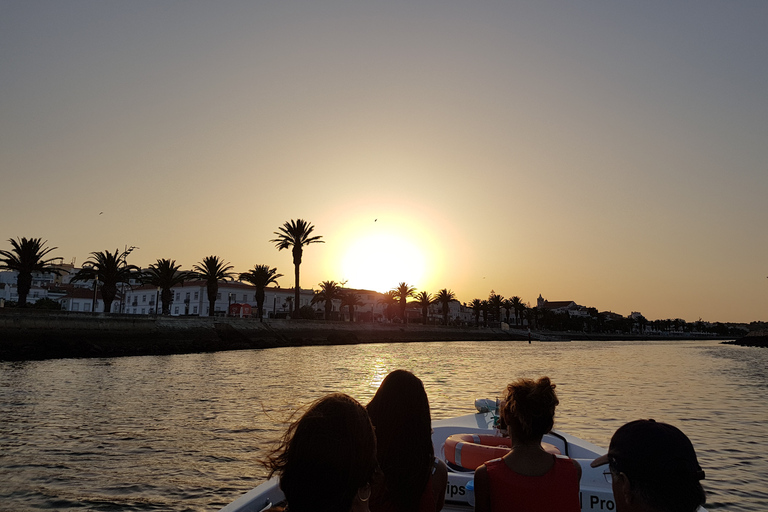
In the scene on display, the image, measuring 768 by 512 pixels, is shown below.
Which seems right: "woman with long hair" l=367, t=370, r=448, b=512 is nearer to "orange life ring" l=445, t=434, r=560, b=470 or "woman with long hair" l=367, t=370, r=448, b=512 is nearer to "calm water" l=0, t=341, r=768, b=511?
"calm water" l=0, t=341, r=768, b=511

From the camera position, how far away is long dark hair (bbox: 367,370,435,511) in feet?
10.5

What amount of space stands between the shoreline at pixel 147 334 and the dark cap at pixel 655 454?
42632mm

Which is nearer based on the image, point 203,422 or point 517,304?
point 203,422

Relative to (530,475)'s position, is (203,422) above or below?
below

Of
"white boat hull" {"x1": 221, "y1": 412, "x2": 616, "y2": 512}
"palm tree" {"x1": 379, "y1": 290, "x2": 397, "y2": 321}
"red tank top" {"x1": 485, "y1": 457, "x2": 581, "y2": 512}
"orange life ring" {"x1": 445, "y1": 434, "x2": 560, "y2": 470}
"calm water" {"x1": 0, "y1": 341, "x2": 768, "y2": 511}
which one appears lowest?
"calm water" {"x1": 0, "y1": 341, "x2": 768, "y2": 511}

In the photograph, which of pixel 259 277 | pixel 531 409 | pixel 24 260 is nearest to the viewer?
pixel 531 409

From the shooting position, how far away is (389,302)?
127m

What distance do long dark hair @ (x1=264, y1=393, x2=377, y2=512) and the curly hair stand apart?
74.1 inches

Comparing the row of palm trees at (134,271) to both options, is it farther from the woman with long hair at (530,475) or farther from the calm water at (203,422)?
the woman with long hair at (530,475)

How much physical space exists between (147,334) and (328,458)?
5466 centimetres

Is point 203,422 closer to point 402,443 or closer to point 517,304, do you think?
point 402,443

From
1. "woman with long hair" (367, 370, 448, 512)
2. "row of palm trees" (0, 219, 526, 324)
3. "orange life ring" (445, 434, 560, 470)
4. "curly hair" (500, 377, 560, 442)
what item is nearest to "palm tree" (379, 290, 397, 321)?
"row of palm trees" (0, 219, 526, 324)

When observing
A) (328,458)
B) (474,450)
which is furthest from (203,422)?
(328,458)

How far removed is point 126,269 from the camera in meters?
55.5
